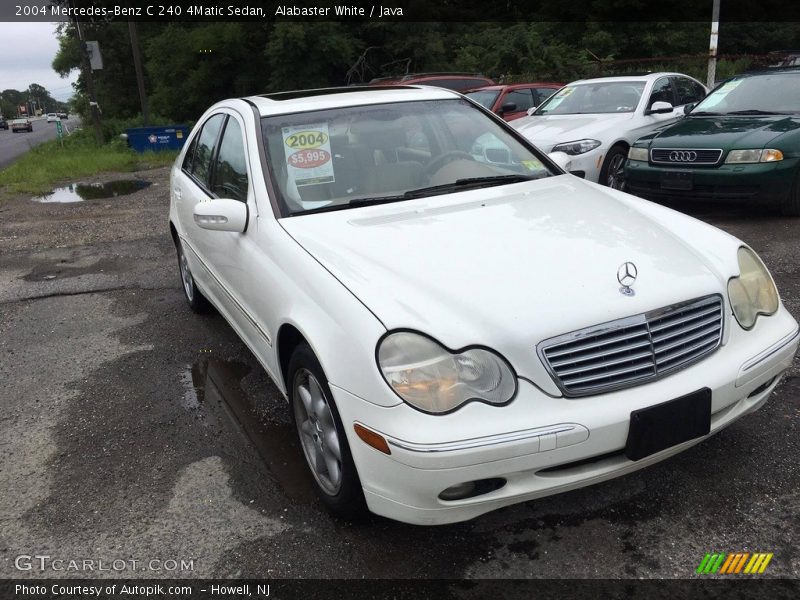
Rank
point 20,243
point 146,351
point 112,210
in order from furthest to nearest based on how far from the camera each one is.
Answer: point 112,210 → point 20,243 → point 146,351

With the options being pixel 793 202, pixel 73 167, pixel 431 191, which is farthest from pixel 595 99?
pixel 73 167

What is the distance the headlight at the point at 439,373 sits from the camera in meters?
2.20

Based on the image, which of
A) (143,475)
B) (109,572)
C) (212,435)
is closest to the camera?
(109,572)

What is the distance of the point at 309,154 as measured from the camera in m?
3.46

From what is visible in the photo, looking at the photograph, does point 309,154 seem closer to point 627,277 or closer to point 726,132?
point 627,277

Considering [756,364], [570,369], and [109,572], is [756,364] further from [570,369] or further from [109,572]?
[109,572]

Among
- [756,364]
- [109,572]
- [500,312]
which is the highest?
[500,312]

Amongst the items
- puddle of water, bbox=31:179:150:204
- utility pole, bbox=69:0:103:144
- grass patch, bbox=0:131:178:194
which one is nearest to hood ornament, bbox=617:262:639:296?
puddle of water, bbox=31:179:150:204

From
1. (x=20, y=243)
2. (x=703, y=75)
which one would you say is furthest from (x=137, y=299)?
(x=703, y=75)

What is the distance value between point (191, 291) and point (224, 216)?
2.13 m

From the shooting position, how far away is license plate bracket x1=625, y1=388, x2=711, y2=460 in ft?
7.36

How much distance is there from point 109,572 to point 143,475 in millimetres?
667

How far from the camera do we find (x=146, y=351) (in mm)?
4645

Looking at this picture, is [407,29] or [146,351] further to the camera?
[407,29]
